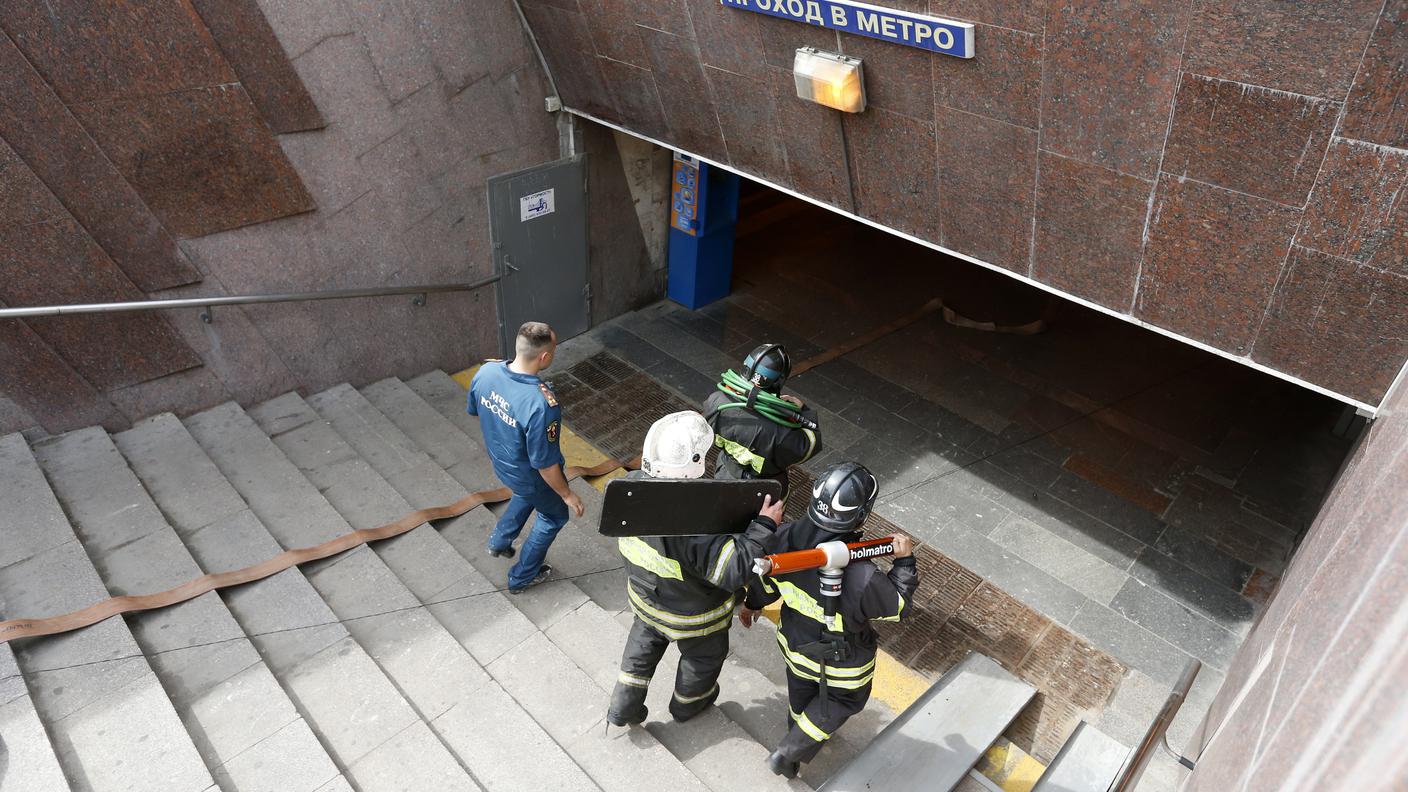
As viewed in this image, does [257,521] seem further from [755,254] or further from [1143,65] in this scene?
[755,254]

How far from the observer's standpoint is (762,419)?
4.68 m

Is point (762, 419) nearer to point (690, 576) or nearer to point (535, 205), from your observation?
point (690, 576)

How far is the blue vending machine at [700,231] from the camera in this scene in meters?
8.75

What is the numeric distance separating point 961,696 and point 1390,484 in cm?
294

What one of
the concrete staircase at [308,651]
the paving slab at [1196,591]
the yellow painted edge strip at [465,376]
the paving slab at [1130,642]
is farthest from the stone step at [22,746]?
the paving slab at [1196,591]

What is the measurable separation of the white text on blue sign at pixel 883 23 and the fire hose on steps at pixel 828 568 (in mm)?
2544

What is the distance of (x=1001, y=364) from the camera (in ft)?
28.1

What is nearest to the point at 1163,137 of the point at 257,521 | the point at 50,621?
the point at 257,521

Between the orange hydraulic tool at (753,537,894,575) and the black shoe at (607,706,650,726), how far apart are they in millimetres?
1090

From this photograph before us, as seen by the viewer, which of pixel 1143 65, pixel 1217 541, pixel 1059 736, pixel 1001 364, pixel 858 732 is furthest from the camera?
pixel 1001 364

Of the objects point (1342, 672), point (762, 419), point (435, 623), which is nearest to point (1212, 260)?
point (762, 419)

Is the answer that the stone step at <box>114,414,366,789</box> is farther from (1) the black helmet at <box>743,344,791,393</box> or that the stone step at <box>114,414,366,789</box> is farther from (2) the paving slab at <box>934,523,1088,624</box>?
(2) the paving slab at <box>934,523,1088,624</box>

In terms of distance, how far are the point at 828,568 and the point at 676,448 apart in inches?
32.0

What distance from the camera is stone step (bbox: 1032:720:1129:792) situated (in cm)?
406
